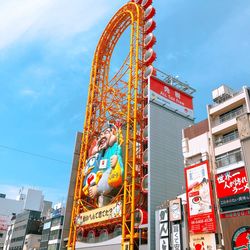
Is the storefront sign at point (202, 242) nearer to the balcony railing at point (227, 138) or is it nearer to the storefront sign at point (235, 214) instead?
the storefront sign at point (235, 214)

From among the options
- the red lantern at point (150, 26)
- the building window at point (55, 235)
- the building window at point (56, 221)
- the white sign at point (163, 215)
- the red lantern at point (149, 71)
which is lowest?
the white sign at point (163, 215)

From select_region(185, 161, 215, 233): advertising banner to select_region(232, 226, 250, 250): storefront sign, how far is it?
279cm

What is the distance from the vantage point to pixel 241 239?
26.1 meters

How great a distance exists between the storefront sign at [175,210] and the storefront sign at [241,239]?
7.44 m

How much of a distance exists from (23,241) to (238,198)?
72099 mm

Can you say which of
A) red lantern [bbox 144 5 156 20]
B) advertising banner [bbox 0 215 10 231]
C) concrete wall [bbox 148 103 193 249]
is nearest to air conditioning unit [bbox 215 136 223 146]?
concrete wall [bbox 148 103 193 249]

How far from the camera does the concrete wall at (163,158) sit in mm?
38312

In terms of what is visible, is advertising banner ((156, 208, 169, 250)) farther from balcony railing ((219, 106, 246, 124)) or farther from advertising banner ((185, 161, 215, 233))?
balcony railing ((219, 106, 246, 124))

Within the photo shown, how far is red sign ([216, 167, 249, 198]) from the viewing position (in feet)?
91.1

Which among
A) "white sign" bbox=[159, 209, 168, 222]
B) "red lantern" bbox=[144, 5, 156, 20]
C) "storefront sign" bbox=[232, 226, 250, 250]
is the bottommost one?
"storefront sign" bbox=[232, 226, 250, 250]

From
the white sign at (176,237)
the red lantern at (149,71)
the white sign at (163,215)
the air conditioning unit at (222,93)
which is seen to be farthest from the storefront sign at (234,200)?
the red lantern at (149,71)

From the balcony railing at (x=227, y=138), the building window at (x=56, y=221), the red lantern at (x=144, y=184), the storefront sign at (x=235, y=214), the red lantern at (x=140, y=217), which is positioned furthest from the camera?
the building window at (x=56, y=221)

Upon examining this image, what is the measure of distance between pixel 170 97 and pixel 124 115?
8090 mm

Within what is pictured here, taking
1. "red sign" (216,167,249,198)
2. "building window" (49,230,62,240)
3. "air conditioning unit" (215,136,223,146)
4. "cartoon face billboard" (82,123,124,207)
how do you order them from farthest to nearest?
"building window" (49,230,62,240), "cartoon face billboard" (82,123,124,207), "air conditioning unit" (215,136,223,146), "red sign" (216,167,249,198)
